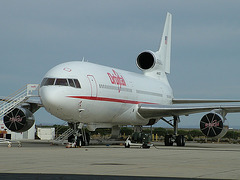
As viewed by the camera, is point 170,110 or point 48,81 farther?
point 170,110

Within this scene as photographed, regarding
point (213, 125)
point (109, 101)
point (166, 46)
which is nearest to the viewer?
point (109, 101)

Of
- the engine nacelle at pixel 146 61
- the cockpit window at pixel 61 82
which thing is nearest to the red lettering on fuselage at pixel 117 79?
the cockpit window at pixel 61 82

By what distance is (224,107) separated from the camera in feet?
94.2

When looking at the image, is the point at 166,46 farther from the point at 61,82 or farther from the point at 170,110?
the point at 61,82

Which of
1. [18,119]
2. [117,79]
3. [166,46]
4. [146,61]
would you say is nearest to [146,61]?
[146,61]

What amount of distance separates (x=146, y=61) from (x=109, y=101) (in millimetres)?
12395

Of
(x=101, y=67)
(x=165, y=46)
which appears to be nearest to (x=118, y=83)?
(x=101, y=67)

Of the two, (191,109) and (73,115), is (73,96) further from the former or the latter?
(191,109)

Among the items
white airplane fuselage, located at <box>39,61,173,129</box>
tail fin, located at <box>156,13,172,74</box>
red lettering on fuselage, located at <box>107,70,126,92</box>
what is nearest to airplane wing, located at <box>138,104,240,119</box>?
white airplane fuselage, located at <box>39,61,173,129</box>

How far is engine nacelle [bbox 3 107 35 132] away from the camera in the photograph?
28356 millimetres

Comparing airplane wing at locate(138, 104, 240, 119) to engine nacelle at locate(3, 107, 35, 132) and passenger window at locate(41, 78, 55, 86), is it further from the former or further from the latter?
passenger window at locate(41, 78, 55, 86)

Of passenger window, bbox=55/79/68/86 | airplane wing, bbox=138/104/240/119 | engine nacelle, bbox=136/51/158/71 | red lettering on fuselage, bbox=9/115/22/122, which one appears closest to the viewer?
passenger window, bbox=55/79/68/86

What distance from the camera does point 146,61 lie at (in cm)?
3847

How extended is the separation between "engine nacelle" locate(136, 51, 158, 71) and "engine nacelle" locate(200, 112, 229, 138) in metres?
10.9
